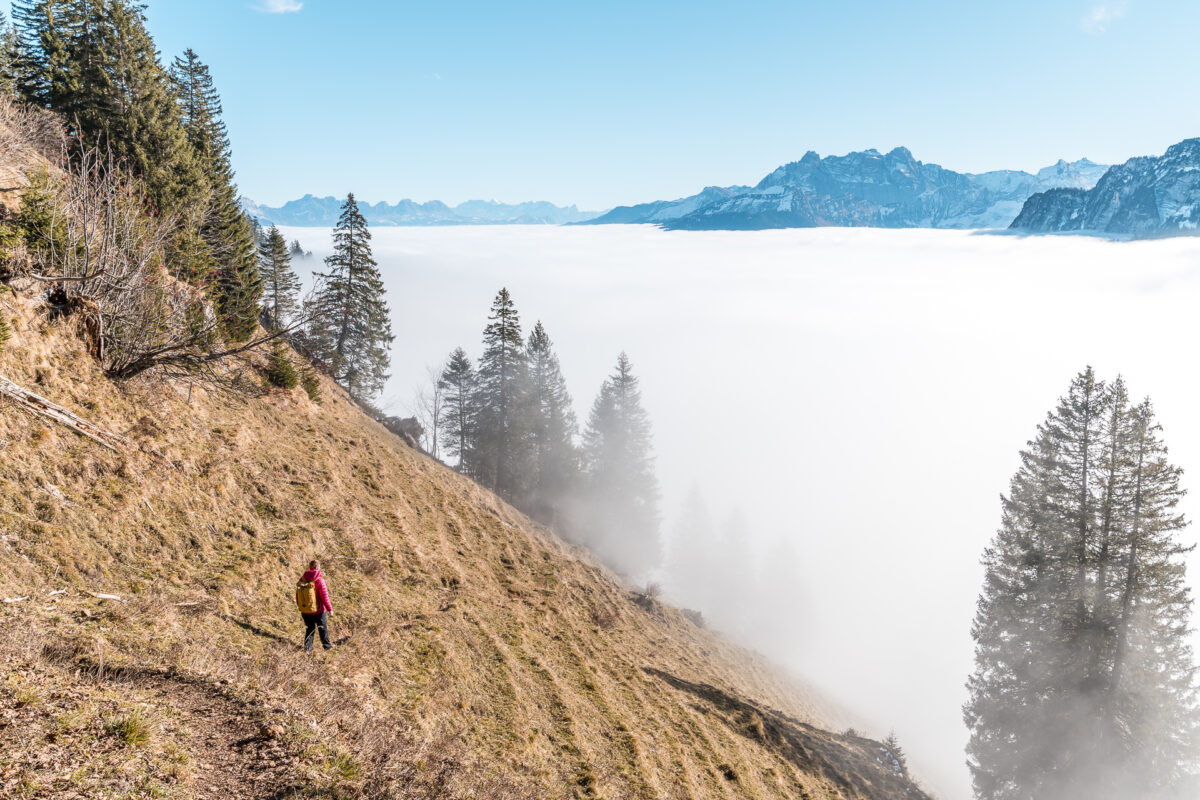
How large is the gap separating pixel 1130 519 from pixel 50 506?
32929 millimetres

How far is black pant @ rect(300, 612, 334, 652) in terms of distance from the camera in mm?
10211

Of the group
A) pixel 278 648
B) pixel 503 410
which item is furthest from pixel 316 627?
pixel 503 410

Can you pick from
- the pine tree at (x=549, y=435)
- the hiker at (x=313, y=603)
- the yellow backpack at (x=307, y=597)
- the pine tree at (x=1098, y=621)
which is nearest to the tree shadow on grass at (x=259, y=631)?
the hiker at (x=313, y=603)

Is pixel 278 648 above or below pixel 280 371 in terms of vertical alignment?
below

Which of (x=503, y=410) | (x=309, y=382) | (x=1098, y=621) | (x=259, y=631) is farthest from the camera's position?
→ (x=503, y=410)

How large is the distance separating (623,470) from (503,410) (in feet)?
64.7

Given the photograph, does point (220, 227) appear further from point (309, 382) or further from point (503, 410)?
point (503, 410)

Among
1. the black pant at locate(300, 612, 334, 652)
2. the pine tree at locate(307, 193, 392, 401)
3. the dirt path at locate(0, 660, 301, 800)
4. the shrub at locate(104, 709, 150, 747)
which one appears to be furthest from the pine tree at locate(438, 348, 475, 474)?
the shrub at locate(104, 709, 150, 747)

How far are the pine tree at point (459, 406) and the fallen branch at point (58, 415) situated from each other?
3953cm

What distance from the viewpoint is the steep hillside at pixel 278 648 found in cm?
648

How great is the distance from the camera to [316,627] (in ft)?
35.3

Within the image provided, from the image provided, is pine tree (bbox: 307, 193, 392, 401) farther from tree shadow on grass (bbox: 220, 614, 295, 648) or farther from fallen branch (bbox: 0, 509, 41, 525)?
tree shadow on grass (bbox: 220, 614, 295, 648)

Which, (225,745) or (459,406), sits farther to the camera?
(459,406)

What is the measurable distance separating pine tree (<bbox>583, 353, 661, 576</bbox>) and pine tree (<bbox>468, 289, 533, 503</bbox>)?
12579mm
